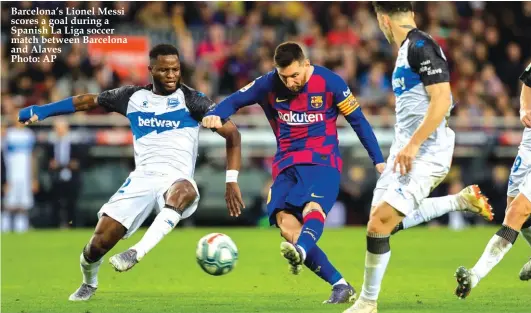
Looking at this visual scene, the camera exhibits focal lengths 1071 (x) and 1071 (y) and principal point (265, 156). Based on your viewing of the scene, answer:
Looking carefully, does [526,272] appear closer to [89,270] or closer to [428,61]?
[428,61]

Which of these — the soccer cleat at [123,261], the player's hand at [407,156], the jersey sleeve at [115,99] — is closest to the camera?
the player's hand at [407,156]

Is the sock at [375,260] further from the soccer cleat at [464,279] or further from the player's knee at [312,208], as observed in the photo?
the player's knee at [312,208]

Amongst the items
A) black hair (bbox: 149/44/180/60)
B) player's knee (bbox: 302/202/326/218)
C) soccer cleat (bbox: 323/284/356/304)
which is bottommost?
soccer cleat (bbox: 323/284/356/304)

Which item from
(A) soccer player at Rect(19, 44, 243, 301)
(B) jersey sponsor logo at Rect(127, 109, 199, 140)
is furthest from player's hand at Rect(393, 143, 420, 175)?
(B) jersey sponsor logo at Rect(127, 109, 199, 140)

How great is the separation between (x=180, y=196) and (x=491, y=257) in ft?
9.23

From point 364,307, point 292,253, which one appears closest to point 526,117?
point 364,307

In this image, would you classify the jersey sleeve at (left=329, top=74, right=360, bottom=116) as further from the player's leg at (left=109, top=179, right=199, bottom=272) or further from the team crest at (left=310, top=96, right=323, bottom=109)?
the player's leg at (left=109, top=179, right=199, bottom=272)

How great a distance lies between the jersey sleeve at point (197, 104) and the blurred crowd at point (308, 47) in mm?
10724

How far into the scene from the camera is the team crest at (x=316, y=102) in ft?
31.0

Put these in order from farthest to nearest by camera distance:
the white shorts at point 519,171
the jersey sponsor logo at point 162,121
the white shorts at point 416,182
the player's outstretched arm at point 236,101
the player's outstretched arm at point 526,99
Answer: the jersey sponsor logo at point 162,121
the white shorts at point 519,171
the player's outstretched arm at point 526,99
the player's outstretched arm at point 236,101
the white shorts at point 416,182

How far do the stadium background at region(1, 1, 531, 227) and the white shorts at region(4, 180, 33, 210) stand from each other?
1.40ft

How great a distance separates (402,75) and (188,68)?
13248mm

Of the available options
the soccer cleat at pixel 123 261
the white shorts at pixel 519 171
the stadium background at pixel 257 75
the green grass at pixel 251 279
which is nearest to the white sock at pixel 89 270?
the green grass at pixel 251 279

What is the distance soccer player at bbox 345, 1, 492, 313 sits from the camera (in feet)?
26.0
